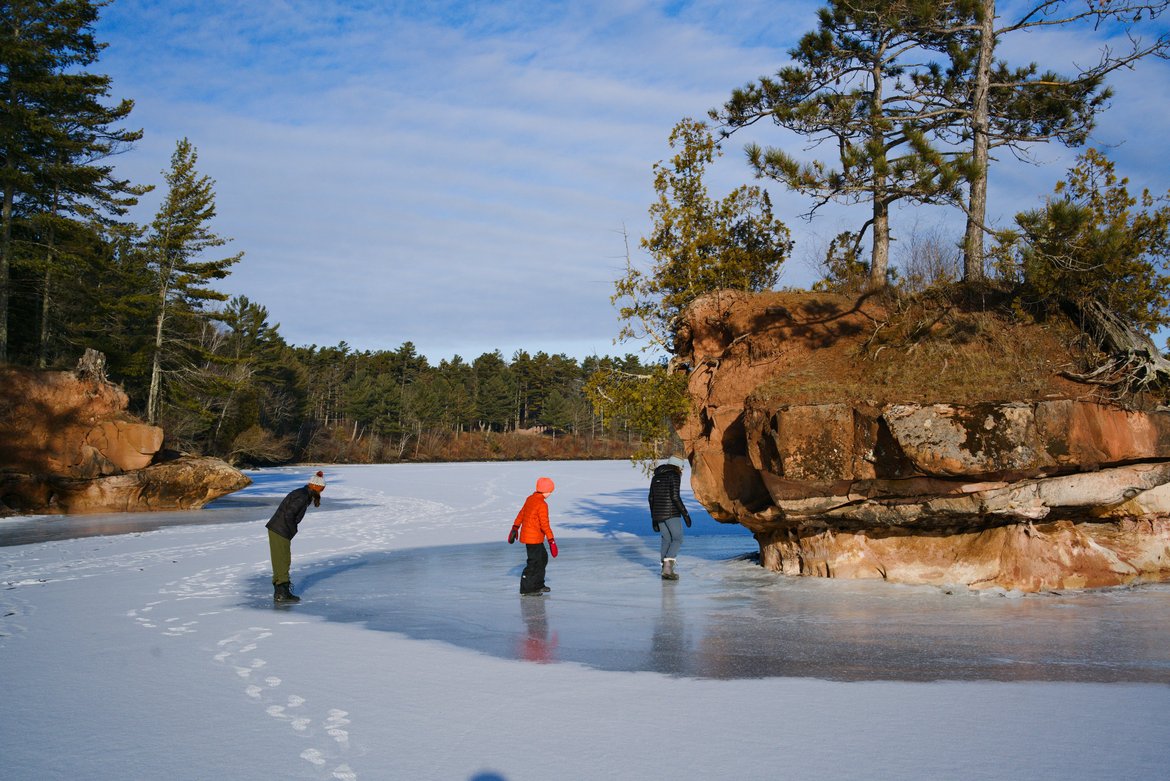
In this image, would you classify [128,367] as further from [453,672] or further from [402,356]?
[402,356]

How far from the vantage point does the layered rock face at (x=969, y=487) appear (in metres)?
10.5

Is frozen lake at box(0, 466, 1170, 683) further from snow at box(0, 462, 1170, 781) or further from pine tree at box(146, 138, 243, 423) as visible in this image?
pine tree at box(146, 138, 243, 423)

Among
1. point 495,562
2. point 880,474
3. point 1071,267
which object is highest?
point 1071,267

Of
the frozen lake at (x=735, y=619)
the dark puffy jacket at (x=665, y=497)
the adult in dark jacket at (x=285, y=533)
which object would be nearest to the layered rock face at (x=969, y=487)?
the frozen lake at (x=735, y=619)

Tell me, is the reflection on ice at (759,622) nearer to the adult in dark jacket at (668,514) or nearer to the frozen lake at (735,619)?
the frozen lake at (735,619)

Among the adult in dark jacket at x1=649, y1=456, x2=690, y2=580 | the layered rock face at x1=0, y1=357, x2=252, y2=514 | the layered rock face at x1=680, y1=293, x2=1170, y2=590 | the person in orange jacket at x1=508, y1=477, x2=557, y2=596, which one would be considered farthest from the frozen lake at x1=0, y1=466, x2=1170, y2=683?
the layered rock face at x1=0, y1=357, x2=252, y2=514

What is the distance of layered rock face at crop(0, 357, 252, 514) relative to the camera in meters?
24.6

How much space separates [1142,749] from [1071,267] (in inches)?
330

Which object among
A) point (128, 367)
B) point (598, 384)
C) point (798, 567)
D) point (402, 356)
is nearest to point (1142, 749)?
point (798, 567)

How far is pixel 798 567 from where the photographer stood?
41.7 feet

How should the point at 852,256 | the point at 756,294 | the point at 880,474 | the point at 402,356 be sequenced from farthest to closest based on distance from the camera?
the point at 402,356 → the point at 852,256 → the point at 756,294 → the point at 880,474

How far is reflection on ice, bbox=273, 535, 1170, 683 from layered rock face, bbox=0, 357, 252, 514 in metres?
15.8

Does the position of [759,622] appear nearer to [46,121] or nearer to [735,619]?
[735,619]

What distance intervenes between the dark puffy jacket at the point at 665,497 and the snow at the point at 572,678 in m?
1.03
